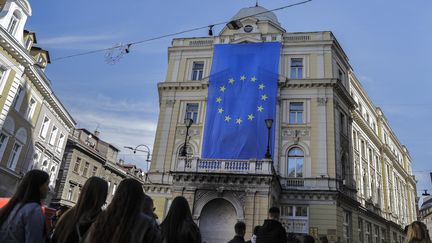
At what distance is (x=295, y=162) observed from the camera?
27656 millimetres

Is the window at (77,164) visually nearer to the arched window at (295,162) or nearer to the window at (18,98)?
the window at (18,98)

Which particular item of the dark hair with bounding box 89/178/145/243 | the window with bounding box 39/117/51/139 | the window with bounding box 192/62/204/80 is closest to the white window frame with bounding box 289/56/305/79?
the window with bounding box 192/62/204/80

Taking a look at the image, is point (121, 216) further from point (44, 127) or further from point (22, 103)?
point (44, 127)

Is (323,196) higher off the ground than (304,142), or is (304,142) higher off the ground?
(304,142)

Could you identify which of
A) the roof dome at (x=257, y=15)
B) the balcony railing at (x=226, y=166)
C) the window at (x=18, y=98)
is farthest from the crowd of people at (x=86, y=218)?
the roof dome at (x=257, y=15)

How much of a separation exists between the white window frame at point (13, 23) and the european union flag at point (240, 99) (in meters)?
15.7

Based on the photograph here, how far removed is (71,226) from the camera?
12.4 ft

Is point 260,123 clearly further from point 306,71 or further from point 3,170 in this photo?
point 3,170

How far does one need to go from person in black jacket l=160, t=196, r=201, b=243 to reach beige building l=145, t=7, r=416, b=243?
16605mm

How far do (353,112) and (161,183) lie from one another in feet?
64.9

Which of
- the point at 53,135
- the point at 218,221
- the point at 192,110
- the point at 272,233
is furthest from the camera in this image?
the point at 53,135

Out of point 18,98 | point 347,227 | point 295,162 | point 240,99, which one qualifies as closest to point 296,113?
point 295,162

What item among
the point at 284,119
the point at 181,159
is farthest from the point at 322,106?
the point at 181,159

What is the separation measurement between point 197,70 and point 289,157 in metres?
11.9
